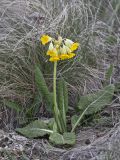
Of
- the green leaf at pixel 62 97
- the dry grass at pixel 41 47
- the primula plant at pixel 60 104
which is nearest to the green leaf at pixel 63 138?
the primula plant at pixel 60 104

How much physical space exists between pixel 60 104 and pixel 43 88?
0.13 meters

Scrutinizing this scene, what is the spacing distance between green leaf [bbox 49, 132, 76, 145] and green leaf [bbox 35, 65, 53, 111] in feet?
0.71

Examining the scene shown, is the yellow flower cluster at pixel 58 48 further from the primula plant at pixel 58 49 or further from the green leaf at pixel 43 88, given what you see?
the green leaf at pixel 43 88

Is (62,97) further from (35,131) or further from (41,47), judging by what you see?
(41,47)

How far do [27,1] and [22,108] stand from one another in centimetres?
79

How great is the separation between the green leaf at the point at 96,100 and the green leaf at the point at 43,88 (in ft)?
0.56

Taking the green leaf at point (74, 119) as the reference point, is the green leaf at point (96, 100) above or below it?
above

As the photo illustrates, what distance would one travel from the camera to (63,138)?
89.0 inches

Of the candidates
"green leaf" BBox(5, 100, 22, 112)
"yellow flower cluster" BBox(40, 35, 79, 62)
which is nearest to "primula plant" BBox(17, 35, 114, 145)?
"yellow flower cluster" BBox(40, 35, 79, 62)

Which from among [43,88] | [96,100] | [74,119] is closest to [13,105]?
[43,88]

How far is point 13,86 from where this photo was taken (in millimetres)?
2535

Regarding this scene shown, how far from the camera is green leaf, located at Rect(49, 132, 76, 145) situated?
2.24 metres

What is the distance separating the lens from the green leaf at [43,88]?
2.35m

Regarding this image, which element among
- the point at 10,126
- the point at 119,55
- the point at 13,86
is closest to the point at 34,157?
the point at 10,126
